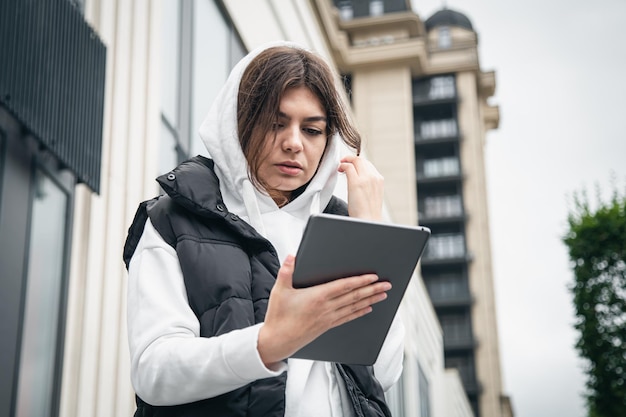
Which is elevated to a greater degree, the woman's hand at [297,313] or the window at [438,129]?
the window at [438,129]

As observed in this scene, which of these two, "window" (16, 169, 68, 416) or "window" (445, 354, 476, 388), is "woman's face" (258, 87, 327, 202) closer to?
"window" (16, 169, 68, 416)

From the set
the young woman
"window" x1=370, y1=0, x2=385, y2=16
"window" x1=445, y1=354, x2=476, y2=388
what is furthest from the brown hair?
"window" x1=370, y1=0, x2=385, y2=16

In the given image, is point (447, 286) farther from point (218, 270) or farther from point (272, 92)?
point (218, 270)

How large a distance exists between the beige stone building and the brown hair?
3490 centimetres

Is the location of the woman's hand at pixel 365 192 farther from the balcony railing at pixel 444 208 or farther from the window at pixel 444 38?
the window at pixel 444 38

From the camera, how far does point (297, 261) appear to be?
1.56 m

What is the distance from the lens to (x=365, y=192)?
209 cm

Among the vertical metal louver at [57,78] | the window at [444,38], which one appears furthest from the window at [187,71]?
the window at [444,38]

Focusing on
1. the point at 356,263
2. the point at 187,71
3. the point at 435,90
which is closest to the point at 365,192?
the point at 356,263

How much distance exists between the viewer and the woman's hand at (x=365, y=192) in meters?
2.07

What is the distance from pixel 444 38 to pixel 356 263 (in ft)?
160

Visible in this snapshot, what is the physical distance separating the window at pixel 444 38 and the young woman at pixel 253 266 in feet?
155

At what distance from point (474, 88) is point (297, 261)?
43.8m

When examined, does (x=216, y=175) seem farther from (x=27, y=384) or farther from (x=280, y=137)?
(x=27, y=384)
